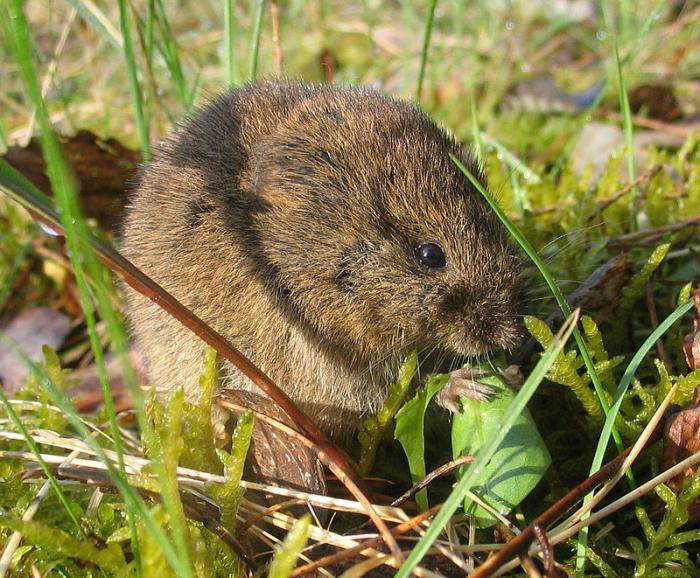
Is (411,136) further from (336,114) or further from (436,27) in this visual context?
(436,27)

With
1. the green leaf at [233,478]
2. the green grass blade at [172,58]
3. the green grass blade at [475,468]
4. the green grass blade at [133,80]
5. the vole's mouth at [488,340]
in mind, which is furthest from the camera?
the green grass blade at [172,58]

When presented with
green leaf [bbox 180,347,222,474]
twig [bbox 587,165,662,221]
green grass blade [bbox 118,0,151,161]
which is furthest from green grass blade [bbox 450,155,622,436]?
green grass blade [bbox 118,0,151,161]

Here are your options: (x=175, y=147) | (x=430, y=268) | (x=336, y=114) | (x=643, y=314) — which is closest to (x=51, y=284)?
(x=175, y=147)

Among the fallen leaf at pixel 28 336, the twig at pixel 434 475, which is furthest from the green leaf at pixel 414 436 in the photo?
the fallen leaf at pixel 28 336

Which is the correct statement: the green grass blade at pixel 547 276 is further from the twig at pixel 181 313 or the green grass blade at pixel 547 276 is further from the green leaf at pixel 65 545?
the green leaf at pixel 65 545

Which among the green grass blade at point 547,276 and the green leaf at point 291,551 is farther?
the green grass blade at point 547,276

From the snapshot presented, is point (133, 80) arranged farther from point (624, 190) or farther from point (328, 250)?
point (624, 190)
